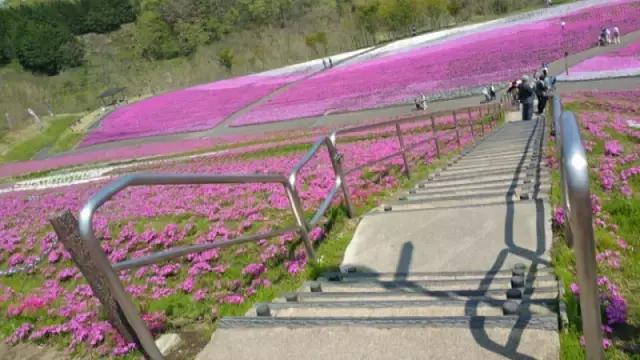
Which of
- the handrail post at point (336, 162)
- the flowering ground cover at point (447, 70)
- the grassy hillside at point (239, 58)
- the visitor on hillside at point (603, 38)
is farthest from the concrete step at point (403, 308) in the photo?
the grassy hillside at point (239, 58)

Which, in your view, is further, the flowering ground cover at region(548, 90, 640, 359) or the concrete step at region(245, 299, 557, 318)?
the concrete step at region(245, 299, 557, 318)

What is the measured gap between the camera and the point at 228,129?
43.0 metres

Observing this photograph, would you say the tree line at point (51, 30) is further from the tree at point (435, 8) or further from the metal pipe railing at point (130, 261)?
the metal pipe railing at point (130, 261)

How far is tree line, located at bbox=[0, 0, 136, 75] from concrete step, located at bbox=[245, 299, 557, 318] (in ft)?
446

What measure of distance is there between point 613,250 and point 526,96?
1637 cm

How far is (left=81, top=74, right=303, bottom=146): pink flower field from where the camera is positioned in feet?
164

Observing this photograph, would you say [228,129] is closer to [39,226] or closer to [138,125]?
[138,125]

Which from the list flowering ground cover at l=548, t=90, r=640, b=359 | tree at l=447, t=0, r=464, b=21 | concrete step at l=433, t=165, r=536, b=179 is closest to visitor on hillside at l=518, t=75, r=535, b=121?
flowering ground cover at l=548, t=90, r=640, b=359

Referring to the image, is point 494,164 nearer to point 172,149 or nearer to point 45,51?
point 172,149

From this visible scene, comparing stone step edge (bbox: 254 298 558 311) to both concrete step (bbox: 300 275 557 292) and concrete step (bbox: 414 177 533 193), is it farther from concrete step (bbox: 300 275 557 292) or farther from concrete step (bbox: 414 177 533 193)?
concrete step (bbox: 414 177 533 193)

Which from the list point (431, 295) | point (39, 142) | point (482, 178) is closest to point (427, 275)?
point (431, 295)

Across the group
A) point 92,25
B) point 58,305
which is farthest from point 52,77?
point 58,305

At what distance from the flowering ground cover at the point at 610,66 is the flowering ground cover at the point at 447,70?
13.2 feet

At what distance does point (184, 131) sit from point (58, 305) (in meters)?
41.0
